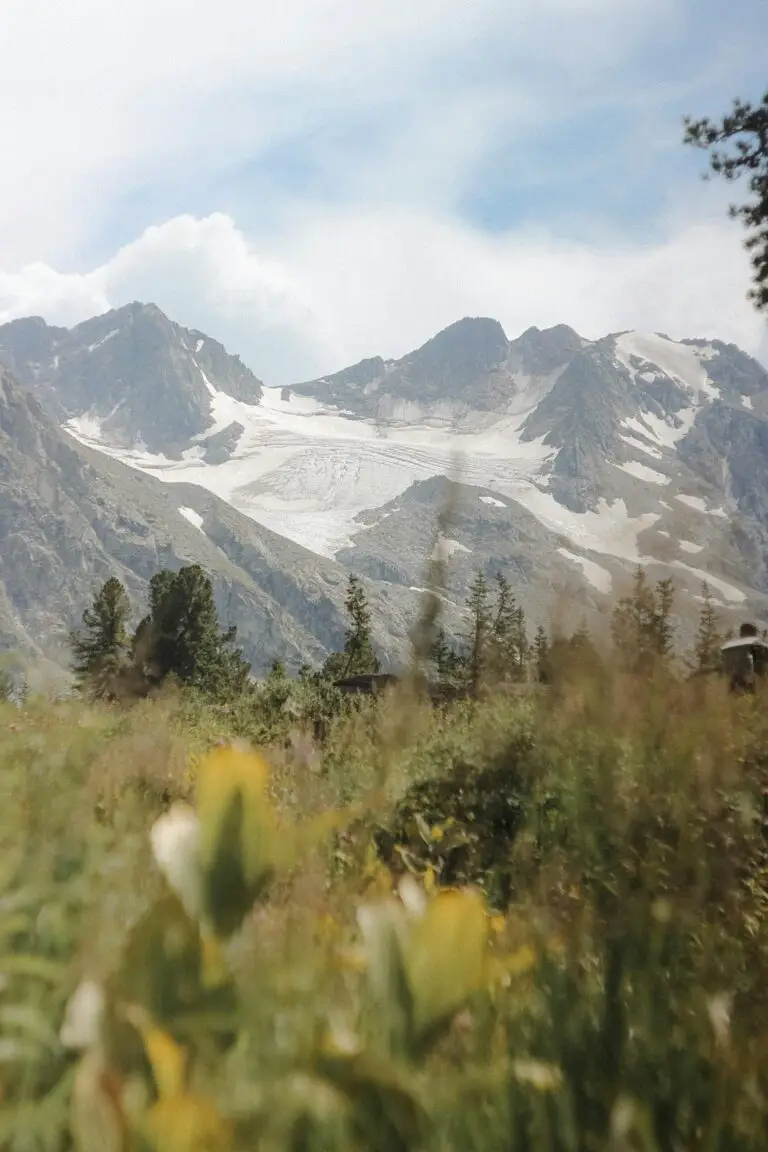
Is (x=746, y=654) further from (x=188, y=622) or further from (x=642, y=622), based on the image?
(x=188, y=622)

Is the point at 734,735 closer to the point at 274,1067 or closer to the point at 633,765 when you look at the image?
the point at 633,765

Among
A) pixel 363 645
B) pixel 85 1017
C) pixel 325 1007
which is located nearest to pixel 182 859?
pixel 85 1017

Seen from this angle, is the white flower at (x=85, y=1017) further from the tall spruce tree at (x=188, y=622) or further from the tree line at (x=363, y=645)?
the tall spruce tree at (x=188, y=622)

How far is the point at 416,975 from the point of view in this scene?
90cm

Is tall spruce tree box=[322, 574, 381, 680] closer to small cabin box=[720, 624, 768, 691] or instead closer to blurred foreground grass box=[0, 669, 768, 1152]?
small cabin box=[720, 624, 768, 691]

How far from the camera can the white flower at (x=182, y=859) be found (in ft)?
3.17

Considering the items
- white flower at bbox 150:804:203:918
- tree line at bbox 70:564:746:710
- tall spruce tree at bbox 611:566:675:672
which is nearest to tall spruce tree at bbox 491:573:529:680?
tree line at bbox 70:564:746:710

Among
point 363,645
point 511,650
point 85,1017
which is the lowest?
point 363,645

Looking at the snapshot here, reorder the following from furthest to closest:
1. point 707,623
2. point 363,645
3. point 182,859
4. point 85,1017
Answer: point 363,645 < point 707,623 < point 182,859 < point 85,1017

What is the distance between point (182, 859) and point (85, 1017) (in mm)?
180

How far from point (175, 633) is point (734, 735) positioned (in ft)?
126

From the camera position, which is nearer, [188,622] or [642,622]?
[642,622]

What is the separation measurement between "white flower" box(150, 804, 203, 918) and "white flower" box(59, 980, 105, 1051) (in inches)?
4.6

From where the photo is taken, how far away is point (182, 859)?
0.99 metres
